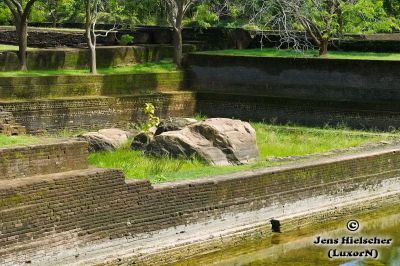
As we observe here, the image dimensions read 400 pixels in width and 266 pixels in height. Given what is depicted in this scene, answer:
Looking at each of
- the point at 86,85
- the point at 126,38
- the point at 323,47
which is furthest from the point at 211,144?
the point at 126,38

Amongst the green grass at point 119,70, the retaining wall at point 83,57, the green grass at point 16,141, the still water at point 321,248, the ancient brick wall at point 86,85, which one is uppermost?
the retaining wall at point 83,57

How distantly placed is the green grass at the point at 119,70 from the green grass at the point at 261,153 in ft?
10.3

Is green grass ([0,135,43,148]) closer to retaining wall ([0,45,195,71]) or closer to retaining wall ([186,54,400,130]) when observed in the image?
retaining wall ([0,45,195,71])

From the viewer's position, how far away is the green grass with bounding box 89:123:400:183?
12625 mm

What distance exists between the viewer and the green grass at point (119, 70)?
18.5m

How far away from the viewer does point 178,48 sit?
21.8m

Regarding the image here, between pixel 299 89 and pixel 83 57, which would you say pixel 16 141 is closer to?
pixel 83 57

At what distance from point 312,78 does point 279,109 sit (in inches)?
44.3

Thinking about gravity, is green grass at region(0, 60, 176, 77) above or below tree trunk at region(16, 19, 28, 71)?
below

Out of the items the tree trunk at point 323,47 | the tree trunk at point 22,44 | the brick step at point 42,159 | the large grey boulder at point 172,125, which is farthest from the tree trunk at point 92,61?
the brick step at point 42,159

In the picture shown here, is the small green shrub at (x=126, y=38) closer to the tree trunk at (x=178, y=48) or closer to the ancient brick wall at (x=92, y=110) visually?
the tree trunk at (x=178, y=48)

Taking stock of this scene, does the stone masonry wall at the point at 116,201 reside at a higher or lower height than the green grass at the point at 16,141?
lower

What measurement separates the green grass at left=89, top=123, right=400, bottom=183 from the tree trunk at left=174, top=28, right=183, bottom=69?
3.24m

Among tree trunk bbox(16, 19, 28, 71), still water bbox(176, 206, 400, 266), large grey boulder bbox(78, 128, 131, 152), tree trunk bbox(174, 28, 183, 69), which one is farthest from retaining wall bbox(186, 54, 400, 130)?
still water bbox(176, 206, 400, 266)
